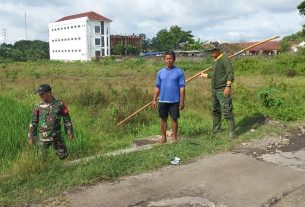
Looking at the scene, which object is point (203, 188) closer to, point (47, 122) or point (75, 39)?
point (47, 122)

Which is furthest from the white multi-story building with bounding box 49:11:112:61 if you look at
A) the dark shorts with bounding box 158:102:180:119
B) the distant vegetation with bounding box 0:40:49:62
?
the dark shorts with bounding box 158:102:180:119

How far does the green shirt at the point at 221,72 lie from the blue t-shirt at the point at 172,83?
79 centimetres

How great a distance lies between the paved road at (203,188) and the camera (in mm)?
3906

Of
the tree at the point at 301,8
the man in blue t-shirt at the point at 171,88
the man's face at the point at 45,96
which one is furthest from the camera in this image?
the tree at the point at 301,8

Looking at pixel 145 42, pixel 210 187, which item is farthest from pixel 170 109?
pixel 145 42

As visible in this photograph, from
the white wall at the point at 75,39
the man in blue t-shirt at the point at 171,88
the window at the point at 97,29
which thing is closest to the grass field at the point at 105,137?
the man in blue t-shirt at the point at 171,88

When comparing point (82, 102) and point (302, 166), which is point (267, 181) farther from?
point (82, 102)

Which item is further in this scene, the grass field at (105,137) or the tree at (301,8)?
the tree at (301,8)

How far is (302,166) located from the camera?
17.0 feet

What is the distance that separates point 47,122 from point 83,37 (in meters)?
79.8

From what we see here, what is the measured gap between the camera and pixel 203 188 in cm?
424

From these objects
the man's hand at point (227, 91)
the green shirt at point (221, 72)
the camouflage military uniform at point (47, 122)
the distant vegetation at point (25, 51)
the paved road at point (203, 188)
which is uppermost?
the distant vegetation at point (25, 51)

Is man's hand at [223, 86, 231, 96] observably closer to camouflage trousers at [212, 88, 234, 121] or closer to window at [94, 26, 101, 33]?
camouflage trousers at [212, 88, 234, 121]

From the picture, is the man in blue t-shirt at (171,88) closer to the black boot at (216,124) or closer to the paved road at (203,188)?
the black boot at (216,124)
